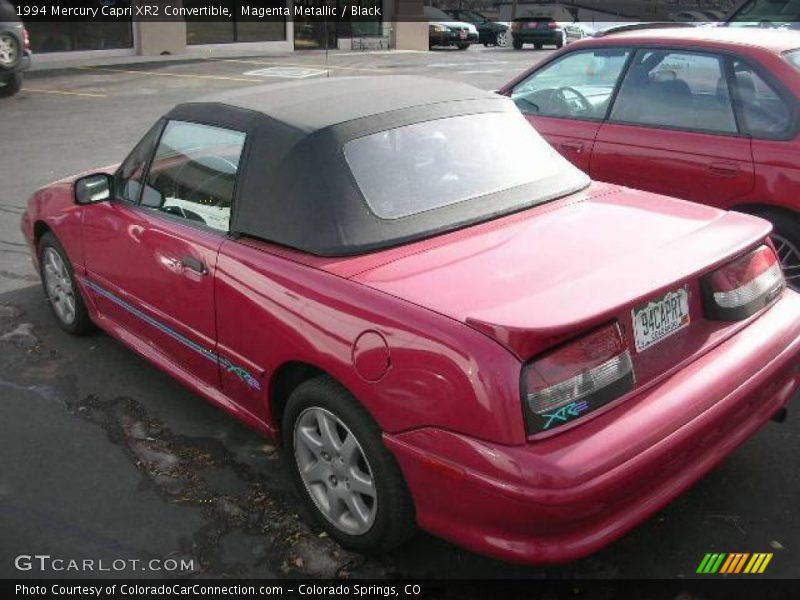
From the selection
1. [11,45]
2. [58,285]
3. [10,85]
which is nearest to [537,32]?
[10,85]

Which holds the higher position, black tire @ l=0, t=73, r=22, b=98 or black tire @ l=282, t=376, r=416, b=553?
black tire @ l=0, t=73, r=22, b=98

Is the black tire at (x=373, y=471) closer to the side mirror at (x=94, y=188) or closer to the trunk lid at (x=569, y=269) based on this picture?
the trunk lid at (x=569, y=269)

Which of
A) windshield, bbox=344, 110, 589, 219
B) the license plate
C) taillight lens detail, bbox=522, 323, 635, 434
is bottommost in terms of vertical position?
taillight lens detail, bbox=522, 323, 635, 434

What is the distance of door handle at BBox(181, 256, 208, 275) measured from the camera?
3.24m

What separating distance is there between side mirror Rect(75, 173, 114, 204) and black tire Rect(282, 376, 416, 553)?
5.64 feet

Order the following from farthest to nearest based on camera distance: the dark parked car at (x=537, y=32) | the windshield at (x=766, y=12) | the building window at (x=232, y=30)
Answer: the dark parked car at (x=537, y=32) < the building window at (x=232, y=30) < the windshield at (x=766, y=12)

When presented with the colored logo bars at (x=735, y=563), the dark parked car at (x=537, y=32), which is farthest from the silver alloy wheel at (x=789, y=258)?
the dark parked car at (x=537, y=32)

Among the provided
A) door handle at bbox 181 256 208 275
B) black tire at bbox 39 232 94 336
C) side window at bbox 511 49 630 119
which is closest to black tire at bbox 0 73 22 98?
black tire at bbox 39 232 94 336

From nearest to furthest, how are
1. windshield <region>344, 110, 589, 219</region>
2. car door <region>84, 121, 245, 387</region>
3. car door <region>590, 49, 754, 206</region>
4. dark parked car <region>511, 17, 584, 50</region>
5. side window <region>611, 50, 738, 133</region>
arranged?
windshield <region>344, 110, 589, 219</region> < car door <region>84, 121, 245, 387</region> < car door <region>590, 49, 754, 206</region> < side window <region>611, 50, 738, 133</region> < dark parked car <region>511, 17, 584, 50</region>

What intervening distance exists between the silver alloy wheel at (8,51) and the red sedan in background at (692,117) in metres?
11.1

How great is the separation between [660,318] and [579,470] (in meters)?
0.64

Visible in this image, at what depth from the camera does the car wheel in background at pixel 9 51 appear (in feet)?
43.7

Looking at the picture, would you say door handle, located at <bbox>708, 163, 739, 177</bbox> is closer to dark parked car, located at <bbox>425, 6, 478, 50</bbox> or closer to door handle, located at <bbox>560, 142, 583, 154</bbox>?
door handle, located at <bbox>560, 142, 583, 154</bbox>

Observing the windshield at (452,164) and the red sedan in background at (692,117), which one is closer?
the windshield at (452,164)
